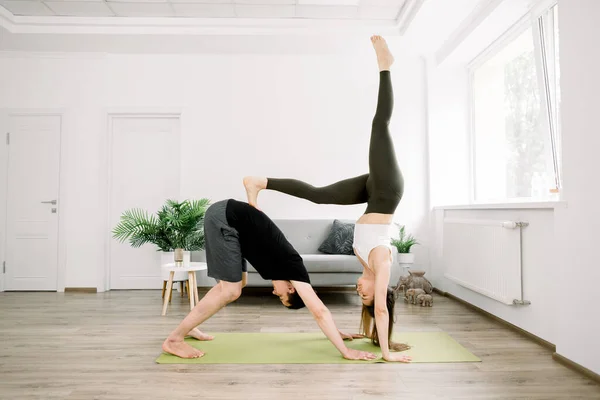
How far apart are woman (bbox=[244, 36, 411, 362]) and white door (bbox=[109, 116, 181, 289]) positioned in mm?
3114

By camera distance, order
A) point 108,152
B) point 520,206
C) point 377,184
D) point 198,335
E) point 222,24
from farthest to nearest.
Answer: point 108,152, point 222,24, point 520,206, point 198,335, point 377,184

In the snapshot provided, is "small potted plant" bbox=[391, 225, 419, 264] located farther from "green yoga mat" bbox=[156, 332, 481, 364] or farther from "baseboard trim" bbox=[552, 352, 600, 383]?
"baseboard trim" bbox=[552, 352, 600, 383]

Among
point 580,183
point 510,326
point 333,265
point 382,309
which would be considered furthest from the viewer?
point 333,265

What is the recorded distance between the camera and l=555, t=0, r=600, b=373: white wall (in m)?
2.29

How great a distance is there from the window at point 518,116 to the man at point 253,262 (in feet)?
7.12

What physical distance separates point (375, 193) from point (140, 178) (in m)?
3.72

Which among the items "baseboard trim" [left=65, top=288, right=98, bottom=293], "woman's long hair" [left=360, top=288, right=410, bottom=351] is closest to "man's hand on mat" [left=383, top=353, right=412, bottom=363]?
"woman's long hair" [left=360, top=288, right=410, bottom=351]

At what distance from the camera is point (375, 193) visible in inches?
106

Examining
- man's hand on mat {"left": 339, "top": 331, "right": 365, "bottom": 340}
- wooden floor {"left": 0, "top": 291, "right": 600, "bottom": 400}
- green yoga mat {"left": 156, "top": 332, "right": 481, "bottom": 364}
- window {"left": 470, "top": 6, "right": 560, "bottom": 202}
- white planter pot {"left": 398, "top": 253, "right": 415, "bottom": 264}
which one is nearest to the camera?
wooden floor {"left": 0, "top": 291, "right": 600, "bottom": 400}

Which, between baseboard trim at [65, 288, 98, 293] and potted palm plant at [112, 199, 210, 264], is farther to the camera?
baseboard trim at [65, 288, 98, 293]

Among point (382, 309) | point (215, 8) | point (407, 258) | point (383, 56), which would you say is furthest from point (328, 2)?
point (382, 309)

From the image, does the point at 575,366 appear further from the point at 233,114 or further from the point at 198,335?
the point at 233,114

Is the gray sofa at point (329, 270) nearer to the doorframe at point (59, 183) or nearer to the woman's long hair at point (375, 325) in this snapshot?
the woman's long hair at point (375, 325)

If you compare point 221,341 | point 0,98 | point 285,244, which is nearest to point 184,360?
point 221,341
